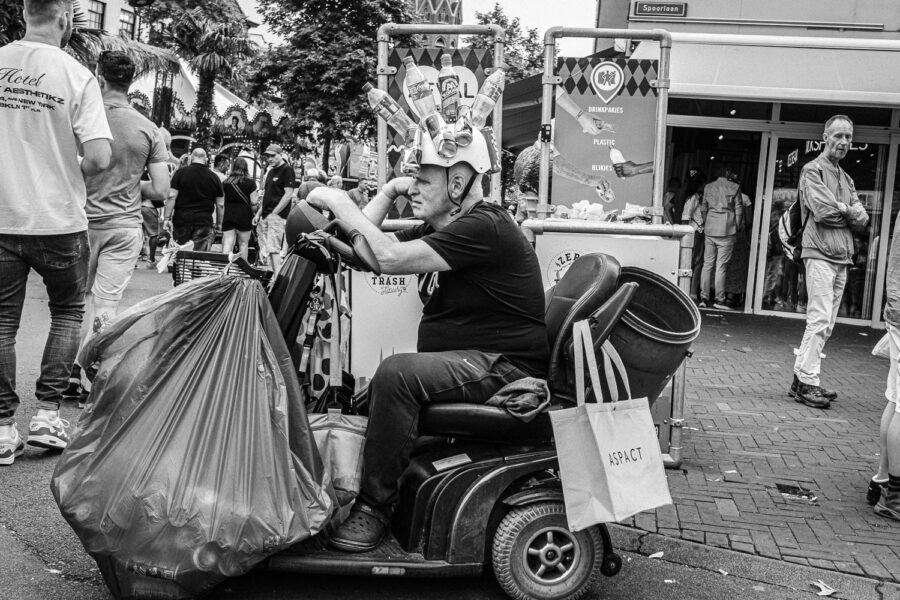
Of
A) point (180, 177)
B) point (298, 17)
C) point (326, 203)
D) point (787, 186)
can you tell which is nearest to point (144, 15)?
point (298, 17)

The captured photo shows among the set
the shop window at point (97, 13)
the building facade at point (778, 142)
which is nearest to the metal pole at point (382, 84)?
the building facade at point (778, 142)

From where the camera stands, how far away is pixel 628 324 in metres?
3.44

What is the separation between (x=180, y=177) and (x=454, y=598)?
9.52 meters

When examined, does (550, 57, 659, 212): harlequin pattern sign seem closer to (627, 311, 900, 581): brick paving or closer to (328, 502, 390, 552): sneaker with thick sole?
(627, 311, 900, 581): brick paving

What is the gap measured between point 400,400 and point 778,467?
290 centimetres

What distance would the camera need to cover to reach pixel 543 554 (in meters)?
3.28

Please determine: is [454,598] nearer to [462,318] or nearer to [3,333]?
[462,318]

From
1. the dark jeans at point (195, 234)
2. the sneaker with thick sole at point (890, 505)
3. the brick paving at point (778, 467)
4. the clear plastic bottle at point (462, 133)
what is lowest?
the brick paving at point (778, 467)

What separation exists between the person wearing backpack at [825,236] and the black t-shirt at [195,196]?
747 cm

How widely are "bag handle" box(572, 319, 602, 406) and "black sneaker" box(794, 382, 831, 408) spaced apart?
4.08 m

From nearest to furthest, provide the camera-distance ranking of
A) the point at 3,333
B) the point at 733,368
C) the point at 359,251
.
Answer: the point at 359,251
the point at 3,333
the point at 733,368

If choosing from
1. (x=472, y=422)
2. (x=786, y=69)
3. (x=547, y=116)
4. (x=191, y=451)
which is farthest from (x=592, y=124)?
(x=786, y=69)

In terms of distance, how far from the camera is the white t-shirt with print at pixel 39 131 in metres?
4.16

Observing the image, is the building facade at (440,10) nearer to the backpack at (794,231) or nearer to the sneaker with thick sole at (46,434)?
the backpack at (794,231)
